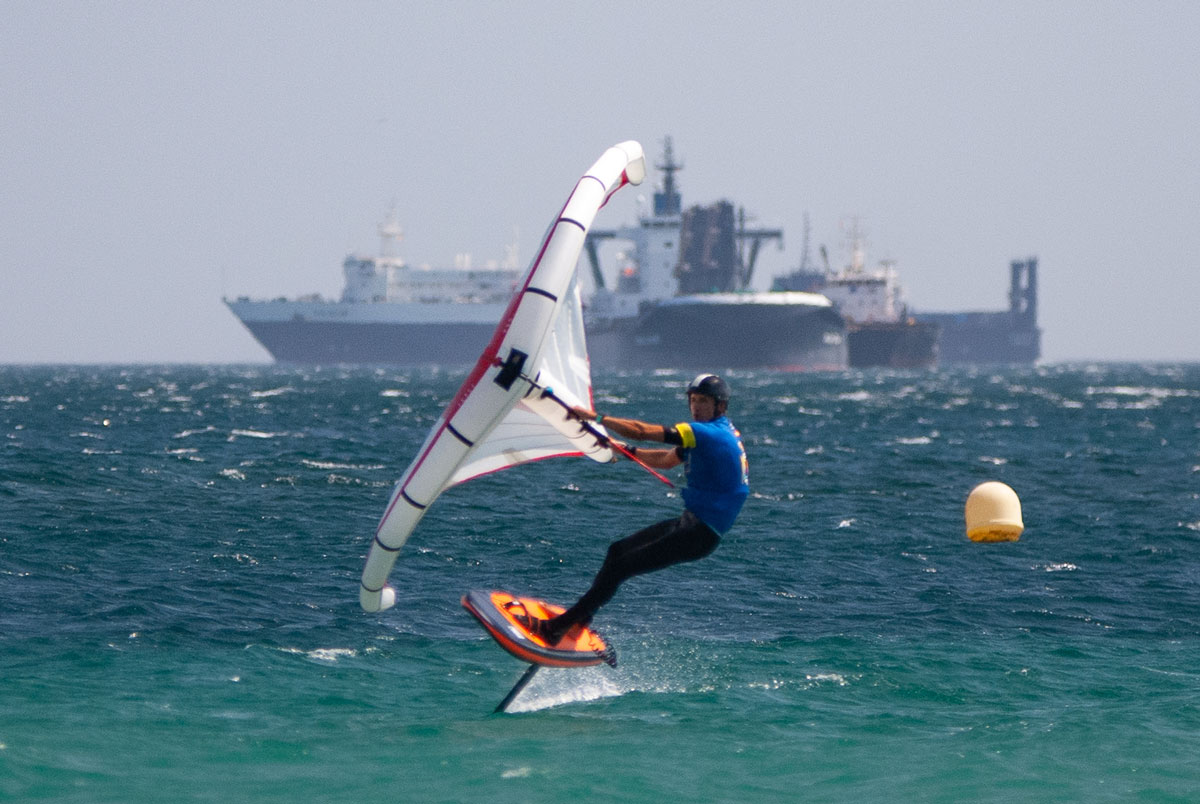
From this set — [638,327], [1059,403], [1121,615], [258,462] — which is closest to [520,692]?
[1121,615]

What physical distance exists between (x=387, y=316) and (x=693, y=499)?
161 metres

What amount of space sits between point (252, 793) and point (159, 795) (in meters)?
0.53

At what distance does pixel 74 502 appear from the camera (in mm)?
20578

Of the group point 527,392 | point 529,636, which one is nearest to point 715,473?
point 527,392

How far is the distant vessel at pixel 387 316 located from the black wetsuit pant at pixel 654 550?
507ft

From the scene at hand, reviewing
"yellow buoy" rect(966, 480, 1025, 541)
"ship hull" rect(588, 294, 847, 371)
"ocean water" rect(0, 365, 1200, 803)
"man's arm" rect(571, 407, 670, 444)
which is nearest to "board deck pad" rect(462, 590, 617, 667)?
"ocean water" rect(0, 365, 1200, 803)

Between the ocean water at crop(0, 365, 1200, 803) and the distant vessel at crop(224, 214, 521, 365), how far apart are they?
140m

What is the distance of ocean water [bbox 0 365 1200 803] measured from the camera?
8422 mm

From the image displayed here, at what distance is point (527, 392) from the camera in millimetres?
8414

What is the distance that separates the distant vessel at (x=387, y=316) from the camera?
166 metres

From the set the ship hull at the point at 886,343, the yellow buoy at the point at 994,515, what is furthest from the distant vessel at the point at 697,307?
the yellow buoy at the point at 994,515

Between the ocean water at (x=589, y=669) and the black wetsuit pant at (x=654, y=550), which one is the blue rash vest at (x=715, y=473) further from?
the ocean water at (x=589, y=669)

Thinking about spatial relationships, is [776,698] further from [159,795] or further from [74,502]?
[74,502]

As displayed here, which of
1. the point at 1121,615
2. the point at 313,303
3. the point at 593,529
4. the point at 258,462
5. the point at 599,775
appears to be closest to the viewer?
the point at 599,775
